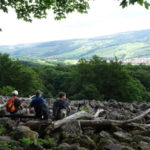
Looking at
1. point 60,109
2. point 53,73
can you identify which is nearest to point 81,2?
point 60,109

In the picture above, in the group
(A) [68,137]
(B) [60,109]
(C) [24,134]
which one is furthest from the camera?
(B) [60,109]

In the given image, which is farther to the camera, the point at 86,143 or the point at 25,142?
the point at 86,143

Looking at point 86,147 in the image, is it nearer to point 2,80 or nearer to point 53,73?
point 2,80

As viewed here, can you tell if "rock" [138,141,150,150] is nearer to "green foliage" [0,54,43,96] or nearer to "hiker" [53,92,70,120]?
"hiker" [53,92,70,120]

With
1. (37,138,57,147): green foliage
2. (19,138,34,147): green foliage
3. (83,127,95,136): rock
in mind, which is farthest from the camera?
(83,127,95,136): rock

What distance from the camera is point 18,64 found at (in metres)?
87.6

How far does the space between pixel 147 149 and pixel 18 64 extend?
262ft

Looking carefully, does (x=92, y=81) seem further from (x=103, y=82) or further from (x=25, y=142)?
(x=25, y=142)

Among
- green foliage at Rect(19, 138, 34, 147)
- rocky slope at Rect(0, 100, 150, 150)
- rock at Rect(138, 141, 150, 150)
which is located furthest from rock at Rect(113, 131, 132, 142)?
green foliage at Rect(19, 138, 34, 147)

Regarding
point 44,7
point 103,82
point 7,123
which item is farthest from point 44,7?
point 103,82

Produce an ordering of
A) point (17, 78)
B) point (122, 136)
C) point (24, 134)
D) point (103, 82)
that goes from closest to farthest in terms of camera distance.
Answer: point (24, 134), point (122, 136), point (103, 82), point (17, 78)

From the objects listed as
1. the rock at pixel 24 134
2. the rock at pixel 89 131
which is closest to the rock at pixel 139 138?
the rock at pixel 89 131

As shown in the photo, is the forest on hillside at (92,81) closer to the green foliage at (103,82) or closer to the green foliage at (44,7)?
the green foliage at (103,82)

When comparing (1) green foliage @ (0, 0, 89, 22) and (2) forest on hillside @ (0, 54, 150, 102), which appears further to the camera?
(2) forest on hillside @ (0, 54, 150, 102)
